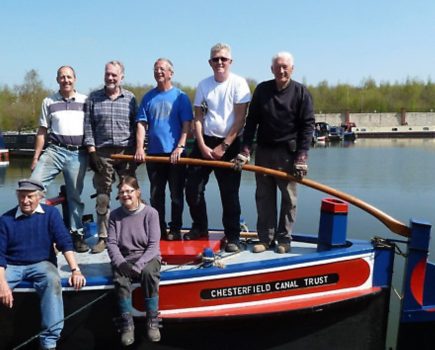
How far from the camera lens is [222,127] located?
4.68 m

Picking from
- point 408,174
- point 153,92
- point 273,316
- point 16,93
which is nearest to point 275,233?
point 273,316

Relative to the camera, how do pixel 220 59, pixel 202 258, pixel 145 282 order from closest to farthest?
pixel 145 282, pixel 202 258, pixel 220 59

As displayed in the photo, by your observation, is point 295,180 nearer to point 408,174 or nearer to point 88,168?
point 88,168

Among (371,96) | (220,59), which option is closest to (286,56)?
(220,59)

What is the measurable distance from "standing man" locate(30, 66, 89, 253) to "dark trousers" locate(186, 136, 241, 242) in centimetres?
122

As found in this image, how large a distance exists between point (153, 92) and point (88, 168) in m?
1.17

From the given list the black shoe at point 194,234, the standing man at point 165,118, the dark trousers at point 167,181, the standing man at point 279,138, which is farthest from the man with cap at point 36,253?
the standing man at point 279,138

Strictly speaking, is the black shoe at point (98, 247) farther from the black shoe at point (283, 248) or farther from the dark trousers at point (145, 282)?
the black shoe at point (283, 248)

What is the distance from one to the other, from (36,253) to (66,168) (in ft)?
4.56

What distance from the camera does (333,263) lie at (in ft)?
13.6

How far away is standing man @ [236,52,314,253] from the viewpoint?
173 inches

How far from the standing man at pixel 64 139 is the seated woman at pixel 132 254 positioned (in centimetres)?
118

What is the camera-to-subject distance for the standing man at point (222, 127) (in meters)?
4.60

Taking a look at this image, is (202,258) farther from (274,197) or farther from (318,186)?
(318,186)
